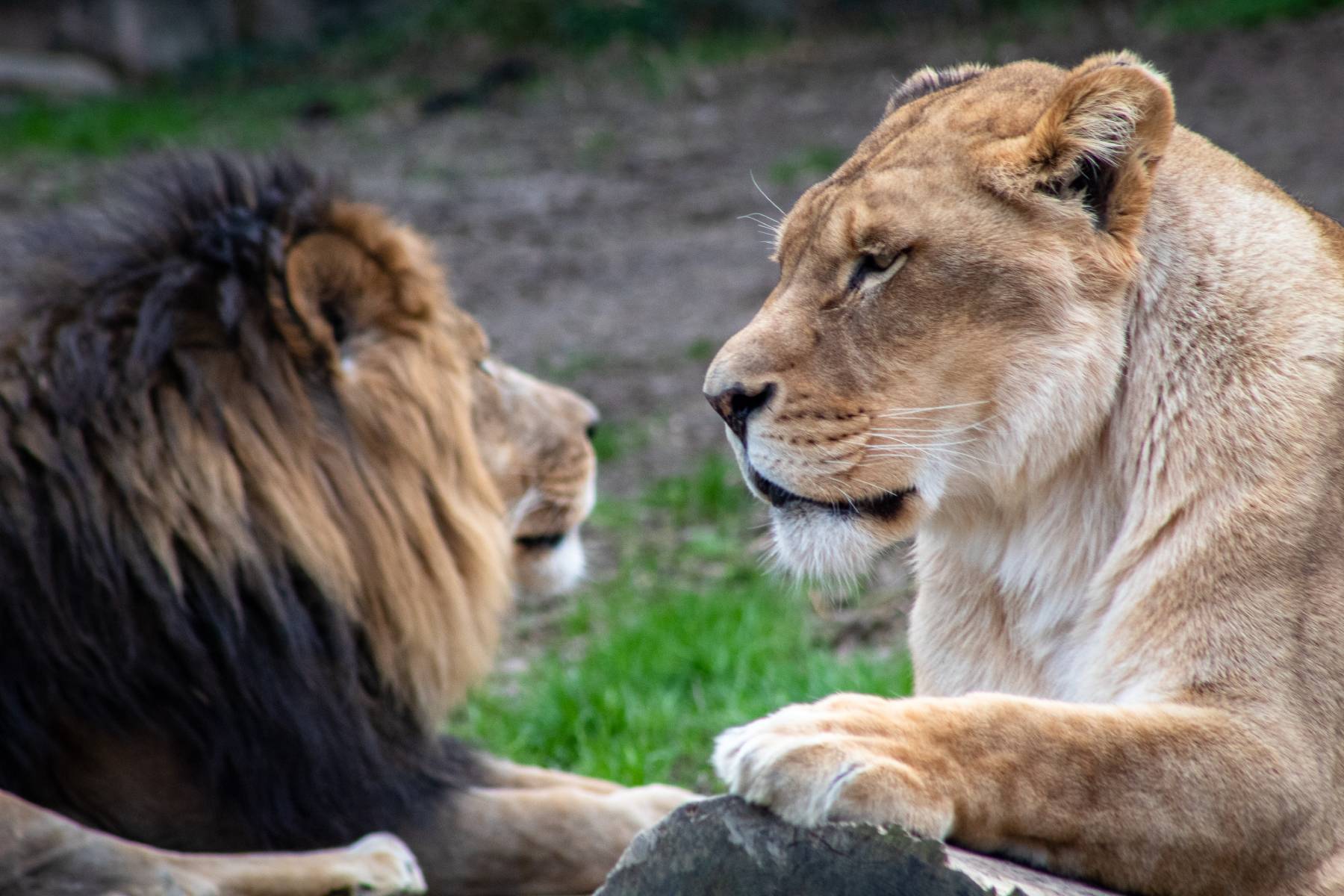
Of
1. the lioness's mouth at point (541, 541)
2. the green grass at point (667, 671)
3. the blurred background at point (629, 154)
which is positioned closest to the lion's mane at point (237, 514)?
the lioness's mouth at point (541, 541)

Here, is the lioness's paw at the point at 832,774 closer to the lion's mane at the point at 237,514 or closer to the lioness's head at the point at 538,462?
the lion's mane at the point at 237,514

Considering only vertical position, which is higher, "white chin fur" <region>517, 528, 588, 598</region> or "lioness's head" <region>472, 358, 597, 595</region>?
"lioness's head" <region>472, 358, 597, 595</region>

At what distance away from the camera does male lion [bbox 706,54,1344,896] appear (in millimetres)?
2041

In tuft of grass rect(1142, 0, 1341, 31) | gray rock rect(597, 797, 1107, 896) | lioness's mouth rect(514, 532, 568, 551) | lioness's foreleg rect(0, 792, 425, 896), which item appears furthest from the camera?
tuft of grass rect(1142, 0, 1341, 31)

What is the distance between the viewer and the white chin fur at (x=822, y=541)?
243cm

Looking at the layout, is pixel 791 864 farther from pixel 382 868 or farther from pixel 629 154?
pixel 629 154

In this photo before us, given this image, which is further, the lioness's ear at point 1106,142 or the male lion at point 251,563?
the male lion at point 251,563

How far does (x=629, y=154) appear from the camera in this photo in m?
10.8

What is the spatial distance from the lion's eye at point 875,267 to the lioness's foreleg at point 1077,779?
0.64m

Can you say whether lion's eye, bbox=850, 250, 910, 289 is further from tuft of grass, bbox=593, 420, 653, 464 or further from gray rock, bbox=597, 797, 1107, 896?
tuft of grass, bbox=593, 420, 653, 464

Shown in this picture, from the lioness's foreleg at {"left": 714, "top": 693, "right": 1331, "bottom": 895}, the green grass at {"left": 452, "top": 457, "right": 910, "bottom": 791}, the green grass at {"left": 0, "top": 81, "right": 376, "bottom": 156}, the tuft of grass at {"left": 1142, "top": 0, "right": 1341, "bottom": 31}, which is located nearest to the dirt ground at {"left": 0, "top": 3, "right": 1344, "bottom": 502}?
the tuft of grass at {"left": 1142, "top": 0, "right": 1341, "bottom": 31}

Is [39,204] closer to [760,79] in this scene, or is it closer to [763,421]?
[760,79]

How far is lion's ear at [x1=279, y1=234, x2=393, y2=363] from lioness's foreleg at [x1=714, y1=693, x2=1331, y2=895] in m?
1.59

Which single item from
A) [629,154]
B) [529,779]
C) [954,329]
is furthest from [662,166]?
[954,329]
